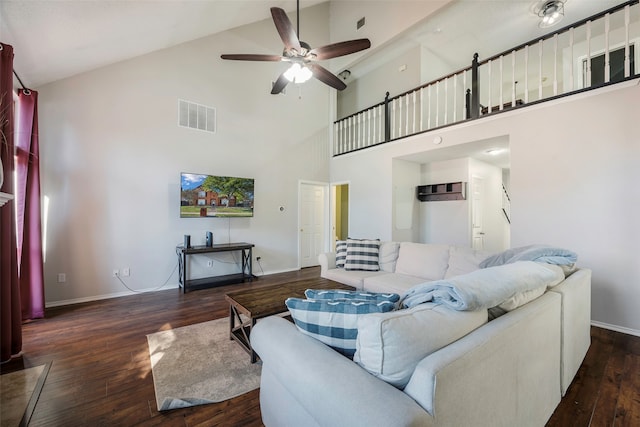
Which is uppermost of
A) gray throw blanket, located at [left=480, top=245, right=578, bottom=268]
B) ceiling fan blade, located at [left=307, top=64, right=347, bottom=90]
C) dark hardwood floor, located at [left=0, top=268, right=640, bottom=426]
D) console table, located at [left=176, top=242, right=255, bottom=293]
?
ceiling fan blade, located at [left=307, top=64, right=347, bottom=90]

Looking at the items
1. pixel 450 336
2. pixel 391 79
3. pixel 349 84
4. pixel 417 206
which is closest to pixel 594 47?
pixel 391 79

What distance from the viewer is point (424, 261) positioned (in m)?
3.24

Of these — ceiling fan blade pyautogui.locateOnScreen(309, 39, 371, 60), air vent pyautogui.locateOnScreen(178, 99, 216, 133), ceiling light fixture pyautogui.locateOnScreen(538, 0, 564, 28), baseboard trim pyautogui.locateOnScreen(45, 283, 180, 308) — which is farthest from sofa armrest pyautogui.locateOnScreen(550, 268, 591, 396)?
air vent pyautogui.locateOnScreen(178, 99, 216, 133)

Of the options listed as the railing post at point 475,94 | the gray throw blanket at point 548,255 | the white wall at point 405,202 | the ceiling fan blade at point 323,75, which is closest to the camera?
the gray throw blanket at point 548,255

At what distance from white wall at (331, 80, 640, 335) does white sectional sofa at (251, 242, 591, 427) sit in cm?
200

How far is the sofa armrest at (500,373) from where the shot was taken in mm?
819

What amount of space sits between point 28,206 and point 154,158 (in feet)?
5.29

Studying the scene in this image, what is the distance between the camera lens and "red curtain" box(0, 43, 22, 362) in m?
2.12

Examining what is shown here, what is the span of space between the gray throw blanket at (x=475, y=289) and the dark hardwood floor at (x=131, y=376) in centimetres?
101

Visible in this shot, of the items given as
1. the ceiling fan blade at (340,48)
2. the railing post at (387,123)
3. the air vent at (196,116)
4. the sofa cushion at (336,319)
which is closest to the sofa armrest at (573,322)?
the sofa cushion at (336,319)

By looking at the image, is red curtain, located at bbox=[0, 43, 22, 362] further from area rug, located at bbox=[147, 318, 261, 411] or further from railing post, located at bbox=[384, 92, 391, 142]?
railing post, located at bbox=[384, 92, 391, 142]

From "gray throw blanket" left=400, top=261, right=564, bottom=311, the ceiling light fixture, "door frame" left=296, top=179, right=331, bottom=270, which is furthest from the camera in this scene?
"door frame" left=296, top=179, right=331, bottom=270

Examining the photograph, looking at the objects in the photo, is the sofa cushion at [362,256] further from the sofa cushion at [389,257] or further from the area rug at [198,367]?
the area rug at [198,367]

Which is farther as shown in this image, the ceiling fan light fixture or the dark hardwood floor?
the ceiling fan light fixture
